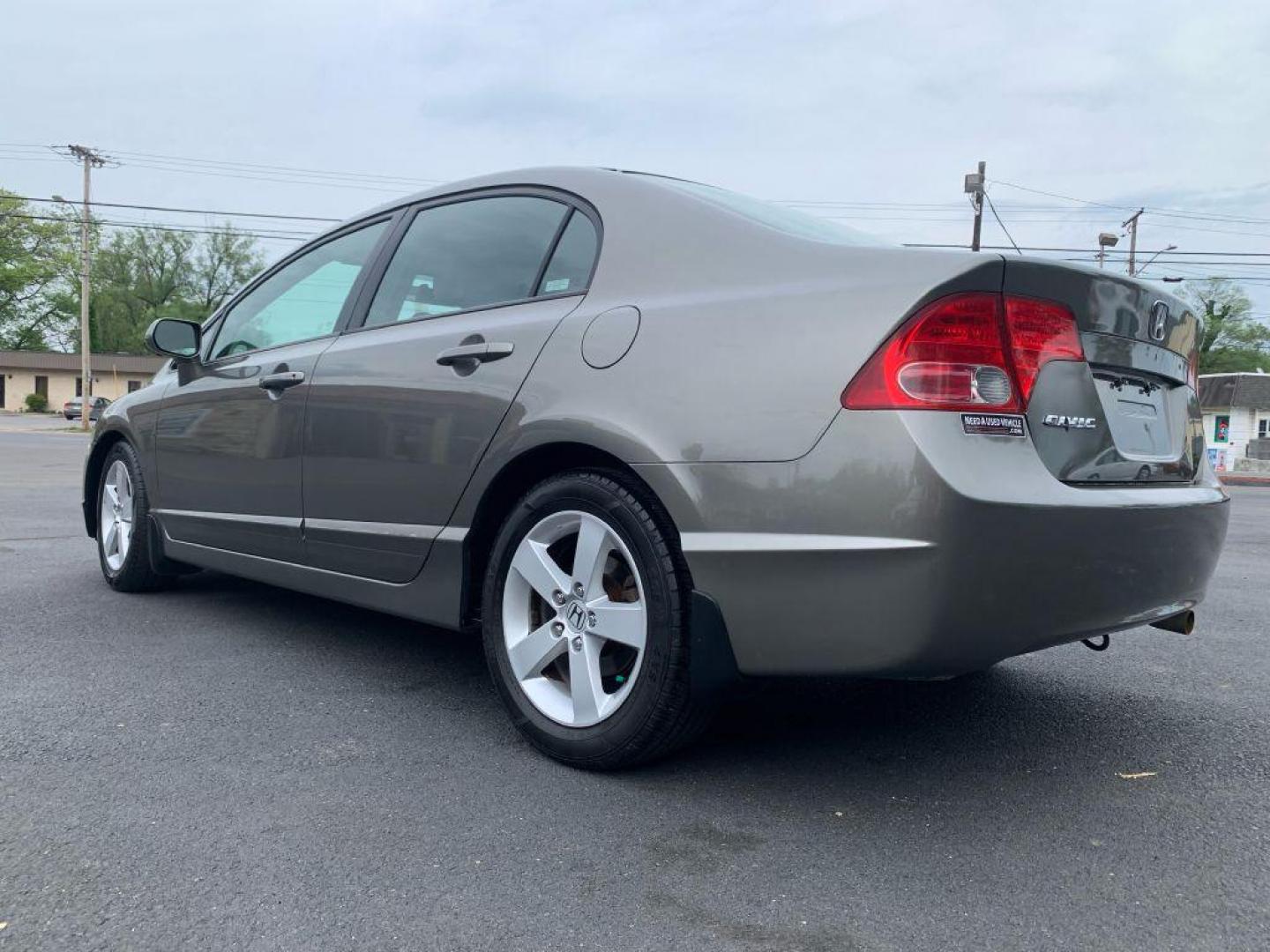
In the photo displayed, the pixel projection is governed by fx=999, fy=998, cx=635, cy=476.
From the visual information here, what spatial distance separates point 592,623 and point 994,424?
106cm

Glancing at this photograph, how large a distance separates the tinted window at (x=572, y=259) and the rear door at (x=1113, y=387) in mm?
1141

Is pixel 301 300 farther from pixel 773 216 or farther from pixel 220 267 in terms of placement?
pixel 220 267

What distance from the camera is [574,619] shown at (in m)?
2.55

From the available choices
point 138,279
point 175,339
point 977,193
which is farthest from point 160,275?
point 175,339

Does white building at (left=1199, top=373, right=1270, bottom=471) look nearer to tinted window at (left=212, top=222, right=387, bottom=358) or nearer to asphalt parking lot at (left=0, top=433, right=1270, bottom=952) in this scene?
asphalt parking lot at (left=0, top=433, right=1270, bottom=952)

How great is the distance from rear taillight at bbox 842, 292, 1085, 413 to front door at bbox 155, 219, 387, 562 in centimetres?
216

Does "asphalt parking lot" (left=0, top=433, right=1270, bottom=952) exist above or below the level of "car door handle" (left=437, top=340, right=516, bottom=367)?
below

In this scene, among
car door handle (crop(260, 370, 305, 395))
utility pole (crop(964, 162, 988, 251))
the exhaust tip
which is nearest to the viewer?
the exhaust tip

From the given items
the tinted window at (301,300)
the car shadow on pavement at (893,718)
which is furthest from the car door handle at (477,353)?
the car shadow on pavement at (893,718)

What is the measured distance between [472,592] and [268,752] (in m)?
0.69

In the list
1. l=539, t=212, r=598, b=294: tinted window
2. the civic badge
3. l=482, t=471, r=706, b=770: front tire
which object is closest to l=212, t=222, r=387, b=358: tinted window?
l=539, t=212, r=598, b=294: tinted window

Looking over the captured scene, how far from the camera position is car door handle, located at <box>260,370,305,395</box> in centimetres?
353

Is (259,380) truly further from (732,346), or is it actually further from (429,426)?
(732,346)

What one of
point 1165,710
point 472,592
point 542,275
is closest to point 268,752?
point 472,592
